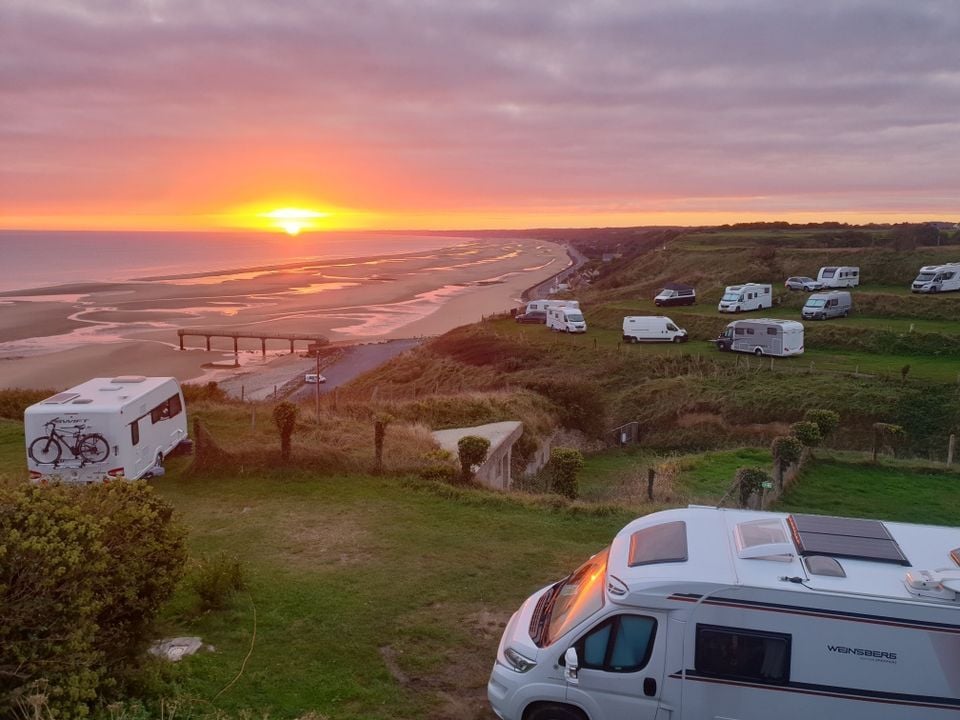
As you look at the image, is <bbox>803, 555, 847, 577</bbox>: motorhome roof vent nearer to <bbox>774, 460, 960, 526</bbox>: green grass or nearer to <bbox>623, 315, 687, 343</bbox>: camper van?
<bbox>774, 460, 960, 526</bbox>: green grass

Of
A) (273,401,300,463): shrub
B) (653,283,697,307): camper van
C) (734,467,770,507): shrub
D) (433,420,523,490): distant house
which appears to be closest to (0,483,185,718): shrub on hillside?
(273,401,300,463): shrub

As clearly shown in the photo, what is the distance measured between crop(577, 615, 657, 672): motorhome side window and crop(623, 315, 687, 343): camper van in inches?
Answer: 1449

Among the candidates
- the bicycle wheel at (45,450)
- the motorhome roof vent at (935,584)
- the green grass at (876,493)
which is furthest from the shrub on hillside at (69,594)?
the green grass at (876,493)

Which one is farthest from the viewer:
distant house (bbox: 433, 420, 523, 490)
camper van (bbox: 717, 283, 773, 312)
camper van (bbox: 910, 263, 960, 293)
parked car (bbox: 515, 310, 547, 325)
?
parked car (bbox: 515, 310, 547, 325)

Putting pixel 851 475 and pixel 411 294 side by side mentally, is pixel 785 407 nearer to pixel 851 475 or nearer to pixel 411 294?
pixel 851 475

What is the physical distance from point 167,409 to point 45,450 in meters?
3.48

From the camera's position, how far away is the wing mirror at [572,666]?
6363mm

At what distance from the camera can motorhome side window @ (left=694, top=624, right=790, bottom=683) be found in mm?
5992

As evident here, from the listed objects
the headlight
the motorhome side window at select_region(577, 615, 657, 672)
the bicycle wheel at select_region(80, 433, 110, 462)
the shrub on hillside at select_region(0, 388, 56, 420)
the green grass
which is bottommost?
the green grass

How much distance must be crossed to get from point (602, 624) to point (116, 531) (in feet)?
15.8

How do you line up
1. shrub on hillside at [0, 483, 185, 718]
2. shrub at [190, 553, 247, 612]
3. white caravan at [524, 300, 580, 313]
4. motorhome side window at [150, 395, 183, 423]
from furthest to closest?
white caravan at [524, 300, 580, 313] → motorhome side window at [150, 395, 183, 423] → shrub at [190, 553, 247, 612] → shrub on hillside at [0, 483, 185, 718]

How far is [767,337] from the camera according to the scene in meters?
36.4

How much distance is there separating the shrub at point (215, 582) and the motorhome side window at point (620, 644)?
5.48m

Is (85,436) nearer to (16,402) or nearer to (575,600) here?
(575,600)
